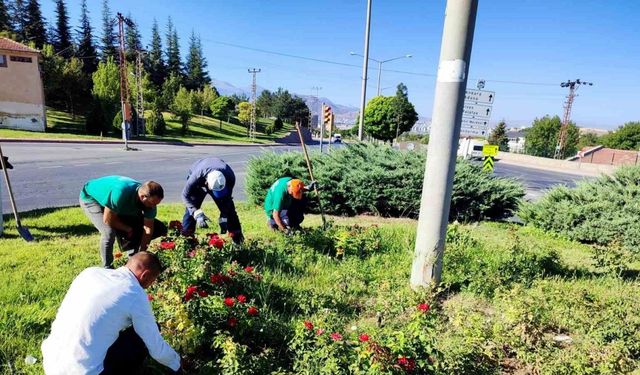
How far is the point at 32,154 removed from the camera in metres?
16.2

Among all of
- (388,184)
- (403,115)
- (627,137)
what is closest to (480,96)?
(388,184)

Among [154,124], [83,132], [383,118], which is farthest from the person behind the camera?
[383,118]

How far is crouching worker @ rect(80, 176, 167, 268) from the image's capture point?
12.4 feet

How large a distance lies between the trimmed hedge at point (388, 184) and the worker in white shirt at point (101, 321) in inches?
237

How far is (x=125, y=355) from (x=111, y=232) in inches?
81.8

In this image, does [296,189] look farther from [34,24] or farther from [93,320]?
[34,24]

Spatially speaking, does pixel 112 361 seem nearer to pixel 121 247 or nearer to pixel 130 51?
pixel 121 247

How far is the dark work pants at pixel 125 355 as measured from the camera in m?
2.15

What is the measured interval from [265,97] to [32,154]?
264 feet

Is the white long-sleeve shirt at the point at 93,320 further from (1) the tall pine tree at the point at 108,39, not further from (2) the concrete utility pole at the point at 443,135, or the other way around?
(1) the tall pine tree at the point at 108,39

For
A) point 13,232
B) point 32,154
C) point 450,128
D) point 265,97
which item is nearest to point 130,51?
point 265,97

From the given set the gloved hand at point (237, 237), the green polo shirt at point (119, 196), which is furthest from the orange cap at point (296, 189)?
the green polo shirt at point (119, 196)

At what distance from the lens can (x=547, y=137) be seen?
60.0m

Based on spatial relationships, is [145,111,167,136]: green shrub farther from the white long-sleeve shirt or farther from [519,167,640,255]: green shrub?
the white long-sleeve shirt
